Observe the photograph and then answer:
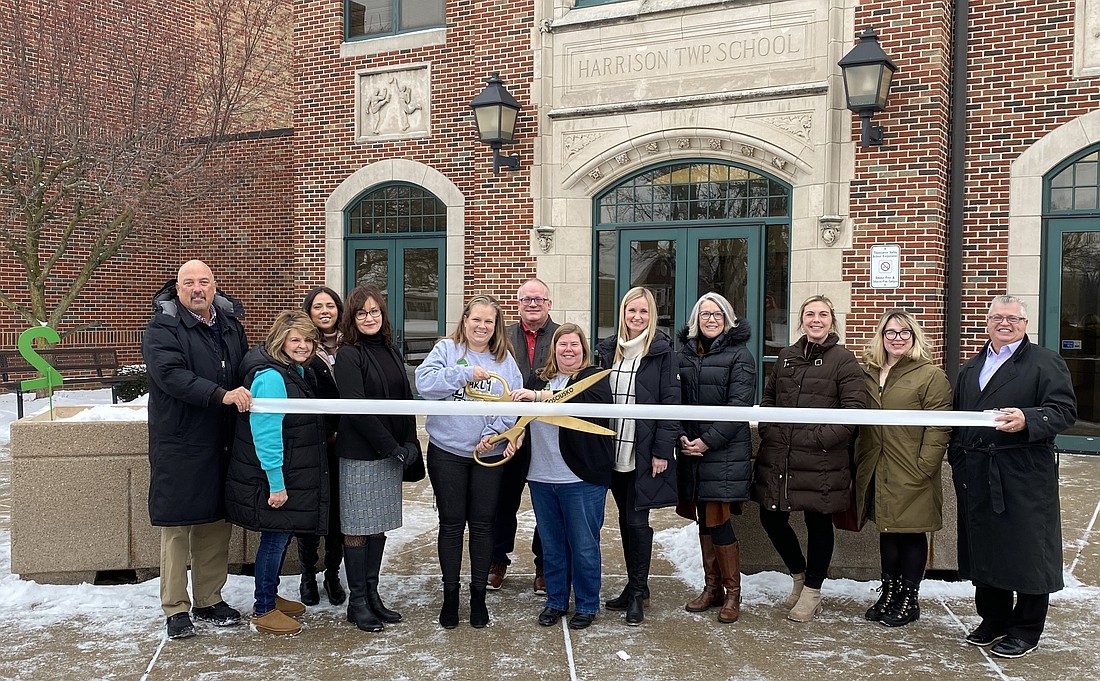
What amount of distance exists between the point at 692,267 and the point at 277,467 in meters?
6.84

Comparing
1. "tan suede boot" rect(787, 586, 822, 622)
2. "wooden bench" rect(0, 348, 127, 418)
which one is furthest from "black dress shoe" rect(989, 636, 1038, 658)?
"wooden bench" rect(0, 348, 127, 418)

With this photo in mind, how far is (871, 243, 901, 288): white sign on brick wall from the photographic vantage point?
9188 millimetres

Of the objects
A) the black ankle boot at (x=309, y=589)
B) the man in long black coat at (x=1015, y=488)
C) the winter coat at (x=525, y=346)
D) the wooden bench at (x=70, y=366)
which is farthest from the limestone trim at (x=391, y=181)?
the man in long black coat at (x=1015, y=488)

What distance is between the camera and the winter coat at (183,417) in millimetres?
4297

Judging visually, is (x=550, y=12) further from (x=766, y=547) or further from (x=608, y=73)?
(x=766, y=547)

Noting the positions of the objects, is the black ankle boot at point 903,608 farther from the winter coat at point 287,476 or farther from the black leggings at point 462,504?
the winter coat at point 287,476

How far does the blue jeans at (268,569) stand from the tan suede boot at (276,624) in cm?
4

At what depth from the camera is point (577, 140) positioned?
1071 centimetres

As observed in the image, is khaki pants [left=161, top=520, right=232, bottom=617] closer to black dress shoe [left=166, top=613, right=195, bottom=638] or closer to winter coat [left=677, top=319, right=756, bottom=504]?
black dress shoe [left=166, top=613, right=195, bottom=638]

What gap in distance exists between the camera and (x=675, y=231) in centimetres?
1047

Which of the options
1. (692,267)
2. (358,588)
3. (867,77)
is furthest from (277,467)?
(867,77)

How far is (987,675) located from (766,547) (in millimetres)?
1580

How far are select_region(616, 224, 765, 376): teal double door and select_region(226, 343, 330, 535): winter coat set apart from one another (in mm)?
6265

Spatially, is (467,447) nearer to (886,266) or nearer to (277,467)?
(277,467)
